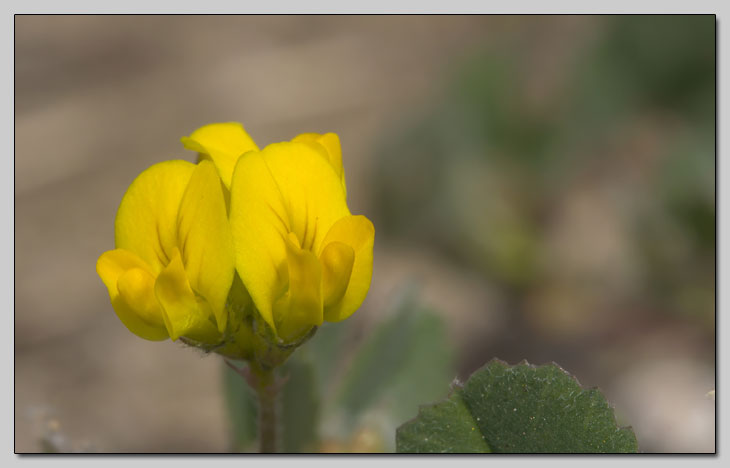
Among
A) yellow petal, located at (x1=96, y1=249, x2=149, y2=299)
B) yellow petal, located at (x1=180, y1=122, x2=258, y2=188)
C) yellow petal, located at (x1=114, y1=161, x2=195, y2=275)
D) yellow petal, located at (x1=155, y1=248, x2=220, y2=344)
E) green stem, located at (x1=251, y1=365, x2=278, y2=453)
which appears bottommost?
green stem, located at (x1=251, y1=365, x2=278, y2=453)

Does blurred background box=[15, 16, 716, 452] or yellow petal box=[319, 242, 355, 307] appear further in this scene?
blurred background box=[15, 16, 716, 452]

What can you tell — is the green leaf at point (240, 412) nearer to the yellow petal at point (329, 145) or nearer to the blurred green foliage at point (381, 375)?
the blurred green foliage at point (381, 375)

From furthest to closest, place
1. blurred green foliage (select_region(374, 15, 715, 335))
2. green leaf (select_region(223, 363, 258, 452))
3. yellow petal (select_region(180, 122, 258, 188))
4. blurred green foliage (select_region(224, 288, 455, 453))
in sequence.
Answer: blurred green foliage (select_region(374, 15, 715, 335))
blurred green foliage (select_region(224, 288, 455, 453))
green leaf (select_region(223, 363, 258, 452))
yellow petal (select_region(180, 122, 258, 188))

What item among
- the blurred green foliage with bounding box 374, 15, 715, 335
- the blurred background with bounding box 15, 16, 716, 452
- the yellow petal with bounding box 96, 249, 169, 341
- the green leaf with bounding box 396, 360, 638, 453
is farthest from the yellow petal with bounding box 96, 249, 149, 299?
the blurred green foliage with bounding box 374, 15, 715, 335

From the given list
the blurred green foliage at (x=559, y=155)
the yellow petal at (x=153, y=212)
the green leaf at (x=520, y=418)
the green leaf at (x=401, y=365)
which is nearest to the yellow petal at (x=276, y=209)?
the yellow petal at (x=153, y=212)

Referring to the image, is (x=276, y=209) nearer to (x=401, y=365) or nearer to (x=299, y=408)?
(x=299, y=408)

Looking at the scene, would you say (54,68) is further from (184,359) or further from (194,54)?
(184,359)

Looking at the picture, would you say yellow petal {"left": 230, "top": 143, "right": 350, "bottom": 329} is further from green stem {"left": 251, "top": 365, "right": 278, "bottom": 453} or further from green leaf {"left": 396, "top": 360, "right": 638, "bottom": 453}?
green leaf {"left": 396, "top": 360, "right": 638, "bottom": 453}
